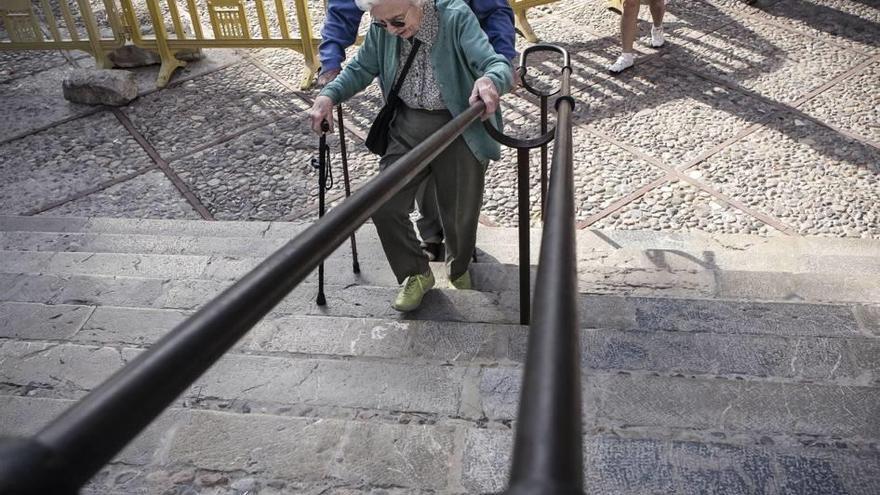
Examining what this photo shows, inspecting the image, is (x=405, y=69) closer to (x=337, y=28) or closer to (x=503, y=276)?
(x=337, y=28)

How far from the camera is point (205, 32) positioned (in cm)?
684

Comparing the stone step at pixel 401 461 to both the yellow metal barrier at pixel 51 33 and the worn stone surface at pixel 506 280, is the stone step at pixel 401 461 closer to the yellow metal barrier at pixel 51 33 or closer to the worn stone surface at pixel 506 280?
the worn stone surface at pixel 506 280

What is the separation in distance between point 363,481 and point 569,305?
1034 mm

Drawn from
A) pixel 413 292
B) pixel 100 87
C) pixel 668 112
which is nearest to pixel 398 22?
pixel 413 292

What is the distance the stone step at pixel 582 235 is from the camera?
3.61m

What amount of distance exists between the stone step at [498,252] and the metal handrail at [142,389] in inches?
97.7

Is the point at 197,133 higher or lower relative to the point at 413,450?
lower

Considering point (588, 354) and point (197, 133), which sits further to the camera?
point (197, 133)

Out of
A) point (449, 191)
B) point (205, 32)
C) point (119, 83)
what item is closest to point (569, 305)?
point (449, 191)

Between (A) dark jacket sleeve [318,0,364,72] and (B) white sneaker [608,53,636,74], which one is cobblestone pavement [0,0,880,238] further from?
(A) dark jacket sleeve [318,0,364,72]

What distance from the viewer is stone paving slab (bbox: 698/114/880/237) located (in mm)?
3887

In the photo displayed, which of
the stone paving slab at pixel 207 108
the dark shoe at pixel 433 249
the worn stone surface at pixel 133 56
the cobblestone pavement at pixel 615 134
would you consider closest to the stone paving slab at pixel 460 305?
the dark shoe at pixel 433 249

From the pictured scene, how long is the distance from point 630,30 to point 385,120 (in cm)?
335

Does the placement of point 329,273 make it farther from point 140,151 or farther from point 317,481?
point 140,151
